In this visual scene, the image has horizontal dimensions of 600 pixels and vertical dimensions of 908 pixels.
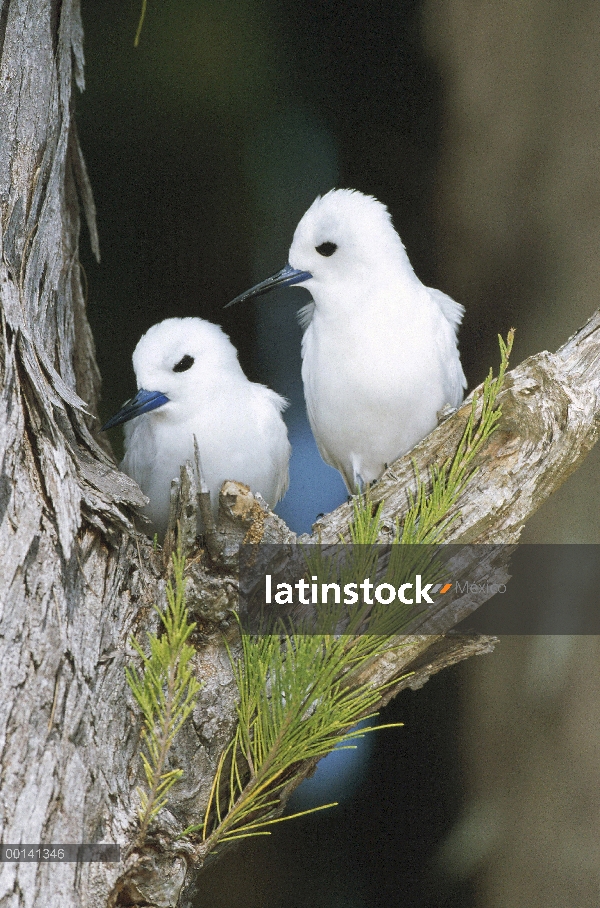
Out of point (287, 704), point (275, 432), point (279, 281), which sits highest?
point (279, 281)

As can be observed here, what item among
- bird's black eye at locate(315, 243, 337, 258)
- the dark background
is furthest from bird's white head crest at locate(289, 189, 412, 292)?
the dark background

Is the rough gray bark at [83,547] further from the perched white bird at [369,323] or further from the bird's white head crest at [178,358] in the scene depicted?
the perched white bird at [369,323]

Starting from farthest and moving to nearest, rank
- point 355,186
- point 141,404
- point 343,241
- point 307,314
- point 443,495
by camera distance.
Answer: point 355,186
point 307,314
point 343,241
point 141,404
point 443,495

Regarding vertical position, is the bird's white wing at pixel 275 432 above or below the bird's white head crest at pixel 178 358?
below

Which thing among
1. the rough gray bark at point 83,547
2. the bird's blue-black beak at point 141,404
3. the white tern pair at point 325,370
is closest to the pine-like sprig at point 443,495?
the rough gray bark at point 83,547

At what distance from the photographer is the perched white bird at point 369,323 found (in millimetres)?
1574

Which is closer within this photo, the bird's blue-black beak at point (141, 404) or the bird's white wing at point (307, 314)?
the bird's blue-black beak at point (141, 404)

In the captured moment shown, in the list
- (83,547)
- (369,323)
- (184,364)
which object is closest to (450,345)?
(369,323)

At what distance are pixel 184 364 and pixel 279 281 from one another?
22cm

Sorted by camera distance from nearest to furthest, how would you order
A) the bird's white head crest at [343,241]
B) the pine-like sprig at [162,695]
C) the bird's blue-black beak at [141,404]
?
the pine-like sprig at [162,695] → the bird's blue-black beak at [141,404] → the bird's white head crest at [343,241]

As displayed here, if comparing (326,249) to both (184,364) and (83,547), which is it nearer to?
(184,364)

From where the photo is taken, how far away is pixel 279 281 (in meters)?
1.57

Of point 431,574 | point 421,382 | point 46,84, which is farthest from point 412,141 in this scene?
point 431,574

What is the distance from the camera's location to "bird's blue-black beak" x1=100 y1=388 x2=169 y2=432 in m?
1.44
